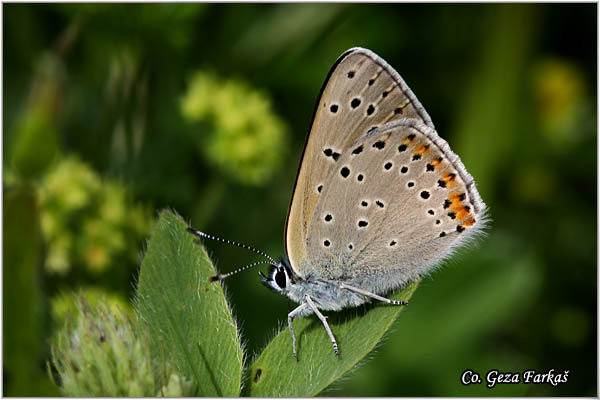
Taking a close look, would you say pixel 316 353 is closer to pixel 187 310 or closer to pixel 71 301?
pixel 187 310

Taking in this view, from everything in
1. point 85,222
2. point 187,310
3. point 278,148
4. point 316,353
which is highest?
point 278,148

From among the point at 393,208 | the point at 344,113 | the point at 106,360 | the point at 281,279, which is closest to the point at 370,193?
the point at 393,208

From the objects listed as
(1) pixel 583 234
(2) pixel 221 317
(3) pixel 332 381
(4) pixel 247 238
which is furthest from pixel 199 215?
(1) pixel 583 234

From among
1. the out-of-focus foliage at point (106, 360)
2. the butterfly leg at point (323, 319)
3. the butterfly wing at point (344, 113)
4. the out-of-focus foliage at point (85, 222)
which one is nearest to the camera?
the out-of-focus foliage at point (106, 360)

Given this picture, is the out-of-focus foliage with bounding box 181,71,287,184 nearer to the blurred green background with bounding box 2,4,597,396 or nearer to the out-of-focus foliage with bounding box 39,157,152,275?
the blurred green background with bounding box 2,4,597,396

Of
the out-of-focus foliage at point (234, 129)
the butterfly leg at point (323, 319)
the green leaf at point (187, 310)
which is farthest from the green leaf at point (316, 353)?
the out-of-focus foliage at point (234, 129)

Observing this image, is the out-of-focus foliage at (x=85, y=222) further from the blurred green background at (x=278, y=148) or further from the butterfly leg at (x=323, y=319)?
the butterfly leg at (x=323, y=319)

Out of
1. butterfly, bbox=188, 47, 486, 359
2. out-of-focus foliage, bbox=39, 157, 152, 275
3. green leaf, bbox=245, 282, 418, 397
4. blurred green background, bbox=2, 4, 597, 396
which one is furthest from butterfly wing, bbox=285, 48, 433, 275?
out-of-focus foliage, bbox=39, 157, 152, 275
